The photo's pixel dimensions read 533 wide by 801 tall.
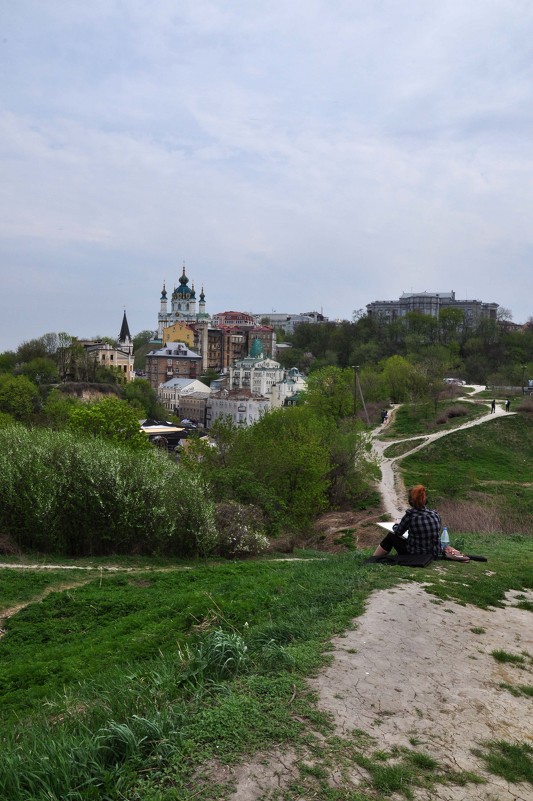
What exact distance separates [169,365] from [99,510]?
104290 mm

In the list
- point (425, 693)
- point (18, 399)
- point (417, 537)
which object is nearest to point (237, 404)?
point (18, 399)

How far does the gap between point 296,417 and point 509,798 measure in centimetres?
3369

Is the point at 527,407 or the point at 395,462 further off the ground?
the point at 527,407

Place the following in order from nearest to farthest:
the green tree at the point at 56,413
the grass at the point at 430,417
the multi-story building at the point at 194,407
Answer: the grass at the point at 430,417 < the green tree at the point at 56,413 < the multi-story building at the point at 194,407

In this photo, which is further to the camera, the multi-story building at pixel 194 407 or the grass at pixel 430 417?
the multi-story building at pixel 194 407

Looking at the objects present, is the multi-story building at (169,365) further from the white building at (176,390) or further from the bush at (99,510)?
the bush at (99,510)

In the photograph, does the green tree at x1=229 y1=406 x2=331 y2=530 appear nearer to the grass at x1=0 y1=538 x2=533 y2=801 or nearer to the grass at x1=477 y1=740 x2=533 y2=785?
the grass at x1=0 y1=538 x2=533 y2=801

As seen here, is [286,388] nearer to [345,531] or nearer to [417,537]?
[345,531]

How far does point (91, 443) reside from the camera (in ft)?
66.6

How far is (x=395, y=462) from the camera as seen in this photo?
3650 centimetres

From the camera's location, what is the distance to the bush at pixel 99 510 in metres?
17.0

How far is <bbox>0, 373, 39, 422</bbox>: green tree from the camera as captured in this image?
6378 cm

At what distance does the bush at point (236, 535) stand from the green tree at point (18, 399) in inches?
1911

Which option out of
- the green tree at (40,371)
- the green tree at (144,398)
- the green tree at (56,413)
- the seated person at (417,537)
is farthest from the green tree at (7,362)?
the seated person at (417,537)
